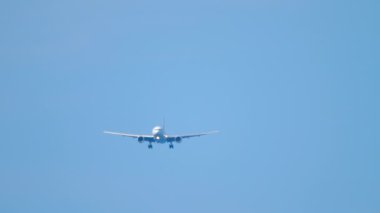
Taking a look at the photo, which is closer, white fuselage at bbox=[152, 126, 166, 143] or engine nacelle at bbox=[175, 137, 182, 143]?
white fuselage at bbox=[152, 126, 166, 143]

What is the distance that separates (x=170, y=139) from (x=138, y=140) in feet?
13.7

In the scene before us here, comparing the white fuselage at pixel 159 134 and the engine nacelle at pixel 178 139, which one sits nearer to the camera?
the white fuselage at pixel 159 134

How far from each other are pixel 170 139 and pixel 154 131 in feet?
11.1

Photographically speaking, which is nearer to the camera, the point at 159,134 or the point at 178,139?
the point at 159,134

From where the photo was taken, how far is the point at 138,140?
3962 inches

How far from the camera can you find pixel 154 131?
322 feet

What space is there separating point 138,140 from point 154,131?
3.61 m

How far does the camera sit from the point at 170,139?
3959 inches
